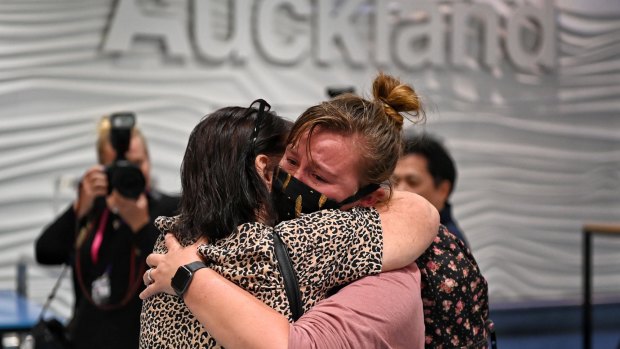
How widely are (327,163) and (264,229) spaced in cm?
19

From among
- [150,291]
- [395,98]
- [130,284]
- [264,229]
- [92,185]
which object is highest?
[395,98]

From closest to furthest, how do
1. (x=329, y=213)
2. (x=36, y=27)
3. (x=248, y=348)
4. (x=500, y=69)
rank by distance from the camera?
(x=248, y=348) → (x=329, y=213) → (x=36, y=27) → (x=500, y=69)

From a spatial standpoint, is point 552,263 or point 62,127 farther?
point 552,263

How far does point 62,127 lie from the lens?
5.25 m

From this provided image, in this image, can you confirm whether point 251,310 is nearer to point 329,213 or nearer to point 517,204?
point 329,213

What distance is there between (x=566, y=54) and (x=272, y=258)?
5.76m

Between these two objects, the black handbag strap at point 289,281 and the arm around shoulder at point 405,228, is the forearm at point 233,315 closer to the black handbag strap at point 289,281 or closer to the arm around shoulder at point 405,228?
the black handbag strap at point 289,281

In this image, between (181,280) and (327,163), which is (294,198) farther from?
(181,280)

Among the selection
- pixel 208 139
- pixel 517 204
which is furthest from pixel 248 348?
pixel 517 204

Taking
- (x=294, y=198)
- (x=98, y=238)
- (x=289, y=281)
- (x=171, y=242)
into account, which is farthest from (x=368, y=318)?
(x=98, y=238)

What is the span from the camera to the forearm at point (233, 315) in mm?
1427

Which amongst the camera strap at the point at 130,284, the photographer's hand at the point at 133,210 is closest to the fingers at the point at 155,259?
the camera strap at the point at 130,284

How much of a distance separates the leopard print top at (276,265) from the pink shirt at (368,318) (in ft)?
0.10

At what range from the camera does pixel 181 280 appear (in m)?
1.51
